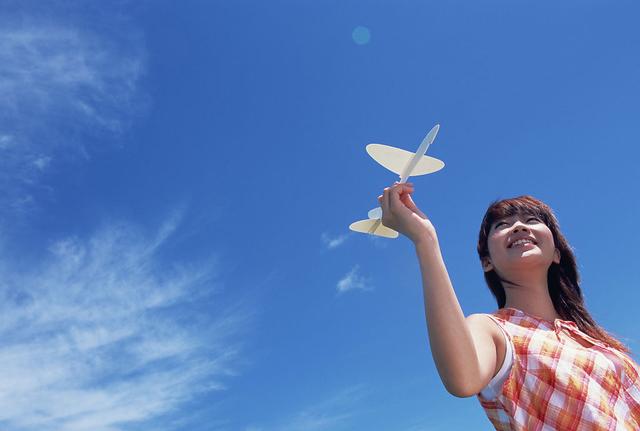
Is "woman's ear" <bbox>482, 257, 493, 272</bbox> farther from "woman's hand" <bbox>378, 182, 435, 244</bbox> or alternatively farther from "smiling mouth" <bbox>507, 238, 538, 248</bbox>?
"woman's hand" <bbox>378, 182, 435, 244</bbox>

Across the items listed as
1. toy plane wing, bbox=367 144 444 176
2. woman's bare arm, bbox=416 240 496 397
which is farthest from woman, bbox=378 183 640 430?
Answer: toy plane wing, bbox=367 144 444 176

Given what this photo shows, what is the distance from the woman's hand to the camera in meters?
3.18

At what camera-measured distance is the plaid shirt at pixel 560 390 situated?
322 cm

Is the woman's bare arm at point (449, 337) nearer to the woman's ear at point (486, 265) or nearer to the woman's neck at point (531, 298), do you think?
the woman's neck at point (531, 298)

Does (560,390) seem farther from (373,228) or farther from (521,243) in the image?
(373,228)

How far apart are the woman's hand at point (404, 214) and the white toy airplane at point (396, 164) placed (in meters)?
2.36

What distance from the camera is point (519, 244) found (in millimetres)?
4219

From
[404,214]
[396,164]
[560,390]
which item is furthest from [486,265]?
[396,164]

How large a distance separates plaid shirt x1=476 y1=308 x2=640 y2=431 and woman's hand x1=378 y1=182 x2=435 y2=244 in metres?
0.86

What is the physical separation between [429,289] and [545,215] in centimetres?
208

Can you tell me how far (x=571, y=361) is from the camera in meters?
3.41

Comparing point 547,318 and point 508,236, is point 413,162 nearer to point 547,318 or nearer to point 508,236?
point 508,236

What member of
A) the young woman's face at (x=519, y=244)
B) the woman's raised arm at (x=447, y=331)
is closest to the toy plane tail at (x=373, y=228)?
the young woman's face at (x=519, y=244)

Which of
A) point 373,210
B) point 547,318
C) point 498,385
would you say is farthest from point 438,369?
point 373,210
